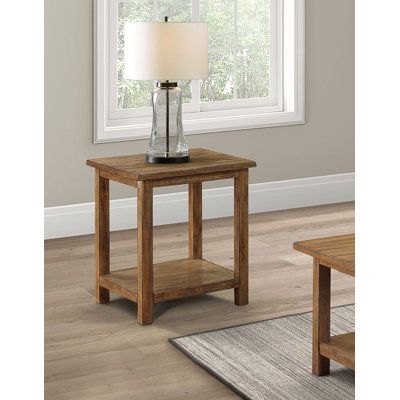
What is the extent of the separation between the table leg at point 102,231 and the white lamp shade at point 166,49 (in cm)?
51

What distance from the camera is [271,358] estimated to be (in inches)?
128

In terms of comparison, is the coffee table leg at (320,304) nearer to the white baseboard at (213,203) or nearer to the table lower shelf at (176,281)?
the table lower shelf at (176,281)

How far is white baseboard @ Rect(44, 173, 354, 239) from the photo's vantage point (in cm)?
522

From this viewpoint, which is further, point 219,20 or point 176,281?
point 219,20

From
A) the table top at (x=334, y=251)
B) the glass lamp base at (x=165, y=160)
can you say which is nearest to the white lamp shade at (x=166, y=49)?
the glass lamp base at (x=165, y=160)

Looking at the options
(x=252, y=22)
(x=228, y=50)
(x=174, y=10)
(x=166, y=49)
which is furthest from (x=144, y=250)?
(x=252, y=22)

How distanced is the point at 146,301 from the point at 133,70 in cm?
97

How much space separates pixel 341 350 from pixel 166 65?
142 centimetres

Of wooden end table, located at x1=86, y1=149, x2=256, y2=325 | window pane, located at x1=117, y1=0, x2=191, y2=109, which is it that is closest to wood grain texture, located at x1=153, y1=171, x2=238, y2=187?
wooden end table, located at x1=86, y1=149, x2=256, y2=325

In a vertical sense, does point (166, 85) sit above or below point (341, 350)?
above

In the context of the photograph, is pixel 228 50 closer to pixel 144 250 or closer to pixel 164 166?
pixel 164 166

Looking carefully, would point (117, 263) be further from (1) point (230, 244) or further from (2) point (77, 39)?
(2) point (77, 39)

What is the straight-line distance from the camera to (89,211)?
5.27 meters

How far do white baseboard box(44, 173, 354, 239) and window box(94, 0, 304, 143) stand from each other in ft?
1.36
